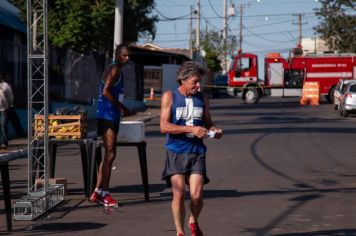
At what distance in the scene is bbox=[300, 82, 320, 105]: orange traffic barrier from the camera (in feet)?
181

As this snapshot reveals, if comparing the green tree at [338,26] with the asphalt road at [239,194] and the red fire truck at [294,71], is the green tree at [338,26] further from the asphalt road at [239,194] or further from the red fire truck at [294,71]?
the asphalt road at [239,194]

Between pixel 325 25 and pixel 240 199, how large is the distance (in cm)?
6232

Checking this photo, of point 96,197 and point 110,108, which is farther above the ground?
point 110,108

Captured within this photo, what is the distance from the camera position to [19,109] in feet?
82.8

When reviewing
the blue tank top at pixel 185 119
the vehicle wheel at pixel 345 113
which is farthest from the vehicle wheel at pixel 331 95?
the blue tank top at pixel 185 119

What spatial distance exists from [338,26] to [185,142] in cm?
6387

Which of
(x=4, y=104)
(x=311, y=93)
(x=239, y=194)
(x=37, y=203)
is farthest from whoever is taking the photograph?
(x=311, y=93)

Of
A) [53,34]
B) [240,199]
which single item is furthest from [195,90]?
[53,34]

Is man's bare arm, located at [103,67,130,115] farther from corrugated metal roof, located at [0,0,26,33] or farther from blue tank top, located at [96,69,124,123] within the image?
corrugated metal roof, located at [0,0,26,33]

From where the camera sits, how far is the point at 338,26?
70.6 meters

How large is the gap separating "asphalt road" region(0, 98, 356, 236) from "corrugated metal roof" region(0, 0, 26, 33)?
1954cm

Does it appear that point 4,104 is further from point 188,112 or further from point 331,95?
point 331,95

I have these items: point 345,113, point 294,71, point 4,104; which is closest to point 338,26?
point 294,71

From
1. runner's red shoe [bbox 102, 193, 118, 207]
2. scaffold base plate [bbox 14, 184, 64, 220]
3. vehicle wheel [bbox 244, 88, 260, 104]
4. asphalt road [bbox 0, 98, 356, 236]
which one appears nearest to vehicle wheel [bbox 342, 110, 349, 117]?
asphalt road [bbox 0, 98, 356, 236]
